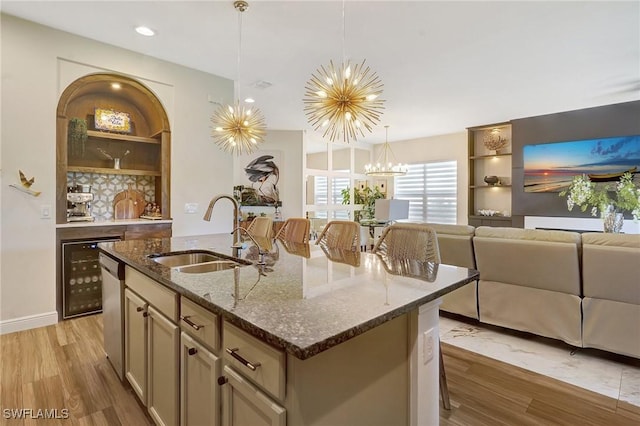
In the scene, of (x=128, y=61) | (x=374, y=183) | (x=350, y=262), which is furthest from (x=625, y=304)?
(x=374, y=183)

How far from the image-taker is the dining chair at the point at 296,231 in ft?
10.4

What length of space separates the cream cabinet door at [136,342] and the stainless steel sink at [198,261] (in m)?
0.28

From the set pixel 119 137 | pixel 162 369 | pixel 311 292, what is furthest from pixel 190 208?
pixel 311 292

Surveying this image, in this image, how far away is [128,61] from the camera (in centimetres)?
384

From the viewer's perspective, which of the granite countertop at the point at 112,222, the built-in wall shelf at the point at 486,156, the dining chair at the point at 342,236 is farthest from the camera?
the built-in wall shelf at the point at 486,156

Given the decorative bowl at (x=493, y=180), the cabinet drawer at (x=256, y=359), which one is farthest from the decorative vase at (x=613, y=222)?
the cabinet drawer at (x=256, y=359)

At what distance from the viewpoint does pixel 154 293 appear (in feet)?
5.59

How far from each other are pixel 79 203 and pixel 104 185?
0.42m

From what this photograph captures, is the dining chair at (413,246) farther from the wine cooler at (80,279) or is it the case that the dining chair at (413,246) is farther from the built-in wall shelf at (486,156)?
the built-in wall shelf at (486,156)

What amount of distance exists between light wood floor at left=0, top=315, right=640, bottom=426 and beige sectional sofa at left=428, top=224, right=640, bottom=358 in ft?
2.04

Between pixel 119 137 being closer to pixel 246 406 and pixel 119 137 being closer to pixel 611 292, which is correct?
pixel 246 406

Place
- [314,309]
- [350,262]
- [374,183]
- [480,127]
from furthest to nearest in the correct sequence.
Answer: [374,183]
[480,127]
[350,262]
[314,309]

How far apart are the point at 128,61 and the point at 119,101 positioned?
2.00 ft

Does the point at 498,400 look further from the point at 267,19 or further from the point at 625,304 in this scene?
the point at 267,19
